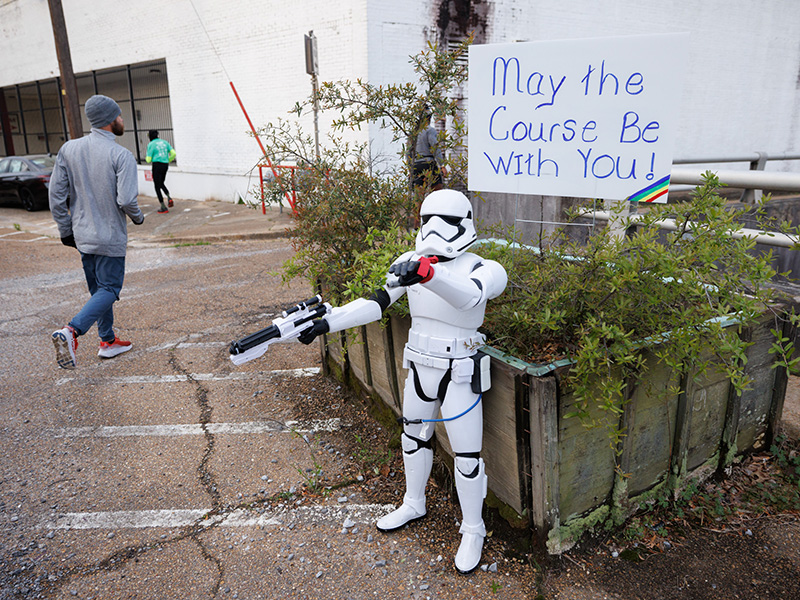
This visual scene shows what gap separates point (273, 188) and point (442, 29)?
8.23 meters

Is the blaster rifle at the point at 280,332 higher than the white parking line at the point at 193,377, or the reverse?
the blaster rifle at the point at 280,332

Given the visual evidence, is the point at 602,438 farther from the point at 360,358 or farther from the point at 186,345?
the point at 186,345

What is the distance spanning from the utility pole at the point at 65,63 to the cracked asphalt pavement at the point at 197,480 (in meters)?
7.83

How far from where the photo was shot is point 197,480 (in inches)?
126

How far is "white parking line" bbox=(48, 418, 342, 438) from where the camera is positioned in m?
3.70

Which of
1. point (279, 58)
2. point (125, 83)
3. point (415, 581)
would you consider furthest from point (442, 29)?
point (125, 83)

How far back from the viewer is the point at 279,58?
465 inches

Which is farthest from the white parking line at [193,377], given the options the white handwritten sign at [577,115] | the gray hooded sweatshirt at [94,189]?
the white handwritten sign at [577,115]

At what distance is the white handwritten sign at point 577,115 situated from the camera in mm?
2479

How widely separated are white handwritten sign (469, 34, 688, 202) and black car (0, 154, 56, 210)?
14056 mm

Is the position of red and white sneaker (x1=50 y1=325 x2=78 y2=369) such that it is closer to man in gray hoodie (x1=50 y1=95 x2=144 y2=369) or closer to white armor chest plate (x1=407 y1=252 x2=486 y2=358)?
man in gray hoodie (x1=50 y1=95 x2=144 y2=369)

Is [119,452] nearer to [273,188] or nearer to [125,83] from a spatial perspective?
[273,188]

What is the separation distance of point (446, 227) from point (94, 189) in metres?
3.38

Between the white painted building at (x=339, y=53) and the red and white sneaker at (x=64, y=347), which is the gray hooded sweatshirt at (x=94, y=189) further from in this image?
the white painted building at (x=339, y=53)
